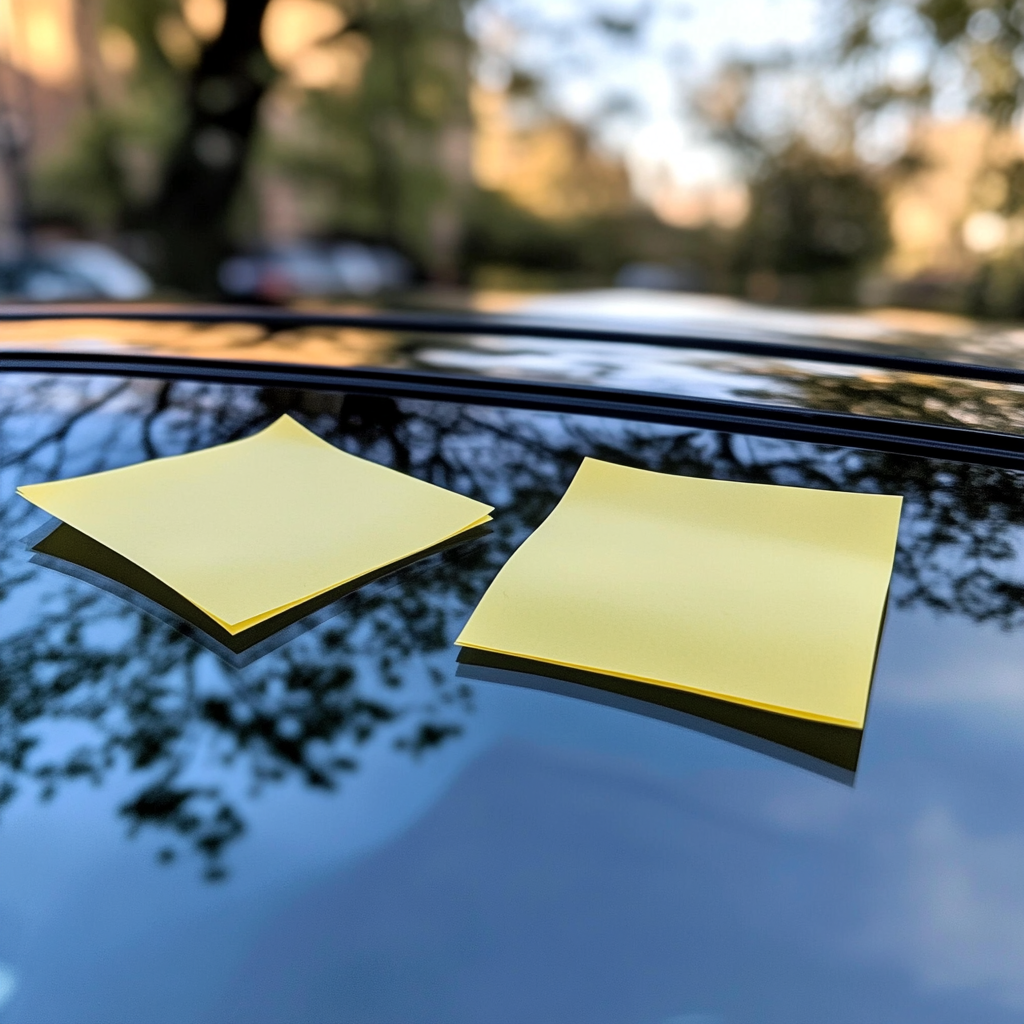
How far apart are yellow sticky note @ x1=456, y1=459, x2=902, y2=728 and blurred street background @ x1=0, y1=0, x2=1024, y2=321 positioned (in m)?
5.81

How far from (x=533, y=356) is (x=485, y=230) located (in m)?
21.1

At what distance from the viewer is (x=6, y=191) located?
769 inches

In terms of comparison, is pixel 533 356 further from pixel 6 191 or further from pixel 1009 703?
pixel 6 191

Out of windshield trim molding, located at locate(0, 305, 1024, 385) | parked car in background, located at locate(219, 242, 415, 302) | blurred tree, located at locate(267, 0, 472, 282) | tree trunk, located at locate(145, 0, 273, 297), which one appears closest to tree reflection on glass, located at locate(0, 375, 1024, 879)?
windshield trim molding, located at locate(0, 305, 1024, 385)

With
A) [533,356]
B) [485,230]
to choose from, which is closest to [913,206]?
[485,230]

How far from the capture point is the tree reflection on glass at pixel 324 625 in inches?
20.7

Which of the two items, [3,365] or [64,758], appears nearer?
[64,758]

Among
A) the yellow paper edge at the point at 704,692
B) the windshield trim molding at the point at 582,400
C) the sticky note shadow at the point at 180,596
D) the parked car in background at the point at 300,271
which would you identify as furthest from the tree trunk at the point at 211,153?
the yellow paper edge at the point at 704,692

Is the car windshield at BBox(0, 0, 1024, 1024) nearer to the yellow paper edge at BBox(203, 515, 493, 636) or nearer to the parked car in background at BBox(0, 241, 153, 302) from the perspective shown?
the yellow paper edge at BBox(203, 515, 493, 636)

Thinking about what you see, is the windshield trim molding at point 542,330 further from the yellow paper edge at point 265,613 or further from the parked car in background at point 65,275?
the parked car in background at point 65,275

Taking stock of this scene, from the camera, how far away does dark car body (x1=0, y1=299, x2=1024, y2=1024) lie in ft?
1.38

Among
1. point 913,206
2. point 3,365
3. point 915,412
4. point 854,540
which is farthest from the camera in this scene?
point 913,206

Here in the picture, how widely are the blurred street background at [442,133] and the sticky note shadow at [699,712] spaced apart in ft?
19.7

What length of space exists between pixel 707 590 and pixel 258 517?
0.38 m
